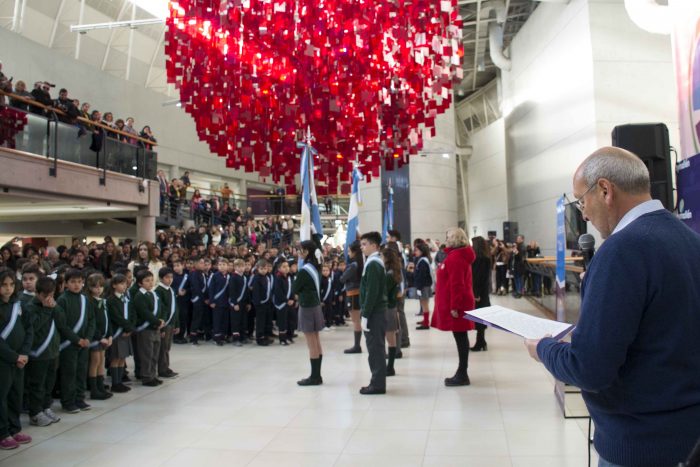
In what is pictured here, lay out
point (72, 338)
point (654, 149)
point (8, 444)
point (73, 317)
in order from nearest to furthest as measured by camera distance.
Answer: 1. point (8, 444)
2. point (654, 149)
3. point (72, 338)
4. point (73, 317)

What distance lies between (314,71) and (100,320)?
4090 millimetres

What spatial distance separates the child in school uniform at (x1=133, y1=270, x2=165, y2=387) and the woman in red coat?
2995 mm

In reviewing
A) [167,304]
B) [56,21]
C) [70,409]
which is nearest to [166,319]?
[167,304]

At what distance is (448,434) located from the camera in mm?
4340

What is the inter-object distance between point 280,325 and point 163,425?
4227 mm

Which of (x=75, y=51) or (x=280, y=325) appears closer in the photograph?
(x=280, y=325)

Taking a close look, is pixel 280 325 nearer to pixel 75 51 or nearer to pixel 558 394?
pixel 558 394

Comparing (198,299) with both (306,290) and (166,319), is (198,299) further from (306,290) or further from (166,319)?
(306,290)

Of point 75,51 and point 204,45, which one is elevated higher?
point 75,51

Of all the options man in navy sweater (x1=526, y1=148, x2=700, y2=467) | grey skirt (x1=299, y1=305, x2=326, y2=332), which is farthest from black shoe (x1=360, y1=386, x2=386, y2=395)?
man in navy sweater (x1=526, y1=148, x2=700, y2=467)

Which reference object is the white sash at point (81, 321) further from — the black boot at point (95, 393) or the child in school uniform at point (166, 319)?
the child in school uniform at point (166, 319)

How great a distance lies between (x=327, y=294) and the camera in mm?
10672

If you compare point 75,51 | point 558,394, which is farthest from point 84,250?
point 75,51

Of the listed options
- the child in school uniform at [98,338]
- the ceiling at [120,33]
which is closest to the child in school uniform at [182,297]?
the child in school uniform at [98,338]
